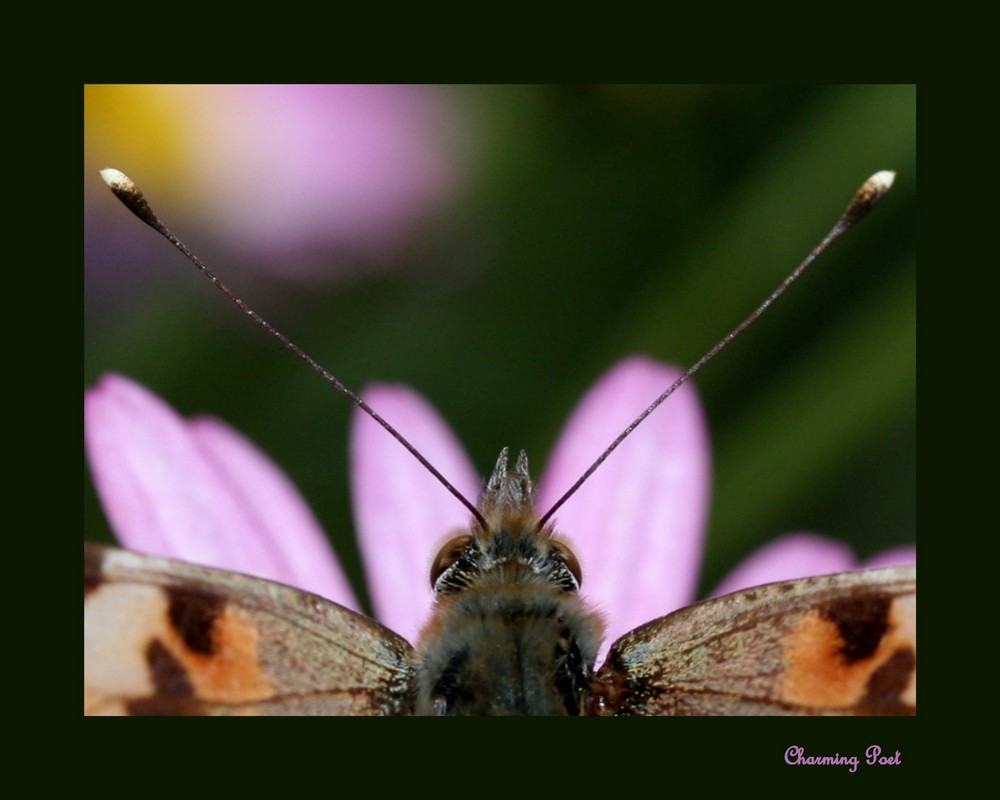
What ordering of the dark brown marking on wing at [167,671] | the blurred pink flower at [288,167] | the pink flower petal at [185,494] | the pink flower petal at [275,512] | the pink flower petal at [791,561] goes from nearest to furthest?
the dark brown marking on wing at [167,671], the pink flower petal at [185,494], the pink flower petal at [275,512], the pink flower petal at [791,561], the blurred pink flower at [288,167]

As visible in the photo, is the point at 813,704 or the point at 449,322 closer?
the point at 813,704

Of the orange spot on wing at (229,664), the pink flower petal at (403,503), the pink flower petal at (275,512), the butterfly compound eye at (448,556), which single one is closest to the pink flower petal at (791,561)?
the pink flower petal at (403,503)

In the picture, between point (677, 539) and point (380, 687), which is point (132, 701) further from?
point (677, 539)

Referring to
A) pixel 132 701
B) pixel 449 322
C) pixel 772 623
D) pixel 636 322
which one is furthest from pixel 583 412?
pixel 132 701

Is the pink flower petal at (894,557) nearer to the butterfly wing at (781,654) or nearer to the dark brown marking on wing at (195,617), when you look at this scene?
the butterfly wing at (781,654)

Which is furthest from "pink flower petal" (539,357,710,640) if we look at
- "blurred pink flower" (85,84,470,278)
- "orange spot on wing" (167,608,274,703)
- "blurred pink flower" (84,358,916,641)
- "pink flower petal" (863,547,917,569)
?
"orange spot on wing" (167,608,274,703)

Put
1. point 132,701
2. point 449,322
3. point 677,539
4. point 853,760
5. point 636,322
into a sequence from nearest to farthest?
point 132,701, point 853,760, point 677,539, point 636,322, point 449,322

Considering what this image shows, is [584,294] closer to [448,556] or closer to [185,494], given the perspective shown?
[185,494]
